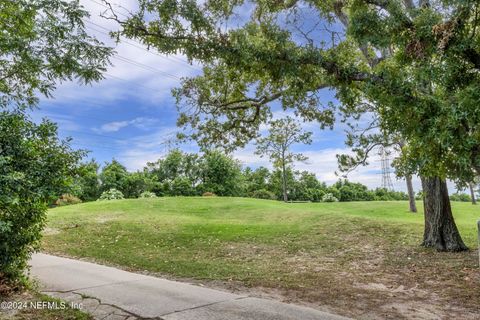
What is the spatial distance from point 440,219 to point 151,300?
8558mm

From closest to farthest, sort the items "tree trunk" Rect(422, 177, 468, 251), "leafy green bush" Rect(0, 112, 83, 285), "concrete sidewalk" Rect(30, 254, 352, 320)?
1. "leafy green bush" Rect(0, 112, 83, 285)
2. "concrete sidewalk" Rect(30, 254, 352, 320)
3. "tree trunk" Rect(422, 177, 468, 251)

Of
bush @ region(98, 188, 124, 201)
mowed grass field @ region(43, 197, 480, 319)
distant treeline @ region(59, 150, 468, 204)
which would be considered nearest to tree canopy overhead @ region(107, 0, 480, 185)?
mowed grass field @ region(43, 197, 480, 319)

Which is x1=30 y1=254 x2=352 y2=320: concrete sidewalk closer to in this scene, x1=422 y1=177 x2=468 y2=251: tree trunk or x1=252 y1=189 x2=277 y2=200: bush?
x1=422 y1=177 x2=468 y2=251: tree trunk

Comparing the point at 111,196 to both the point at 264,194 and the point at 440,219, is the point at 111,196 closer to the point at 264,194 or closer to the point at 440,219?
the point at 264,194

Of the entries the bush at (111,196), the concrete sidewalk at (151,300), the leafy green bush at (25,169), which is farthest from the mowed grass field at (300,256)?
the bush at (111,196)

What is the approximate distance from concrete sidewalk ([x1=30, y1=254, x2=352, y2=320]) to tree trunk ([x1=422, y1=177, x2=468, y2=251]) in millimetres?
7017

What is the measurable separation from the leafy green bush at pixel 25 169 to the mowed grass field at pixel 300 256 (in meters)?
3.18

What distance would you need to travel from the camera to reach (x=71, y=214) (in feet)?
57.8

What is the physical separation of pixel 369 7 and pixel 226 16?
3224 mm

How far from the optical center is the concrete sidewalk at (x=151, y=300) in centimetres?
470

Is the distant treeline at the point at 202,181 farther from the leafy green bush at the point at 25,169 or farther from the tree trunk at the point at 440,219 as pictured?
the leafy green bush at the point at 25,169

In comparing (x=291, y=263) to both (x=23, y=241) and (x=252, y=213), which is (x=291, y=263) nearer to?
(x=23, y=241)

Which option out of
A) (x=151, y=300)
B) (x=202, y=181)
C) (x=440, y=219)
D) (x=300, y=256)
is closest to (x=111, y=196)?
(x=202, y=181)

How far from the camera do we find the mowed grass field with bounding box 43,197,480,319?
21.0 feet
